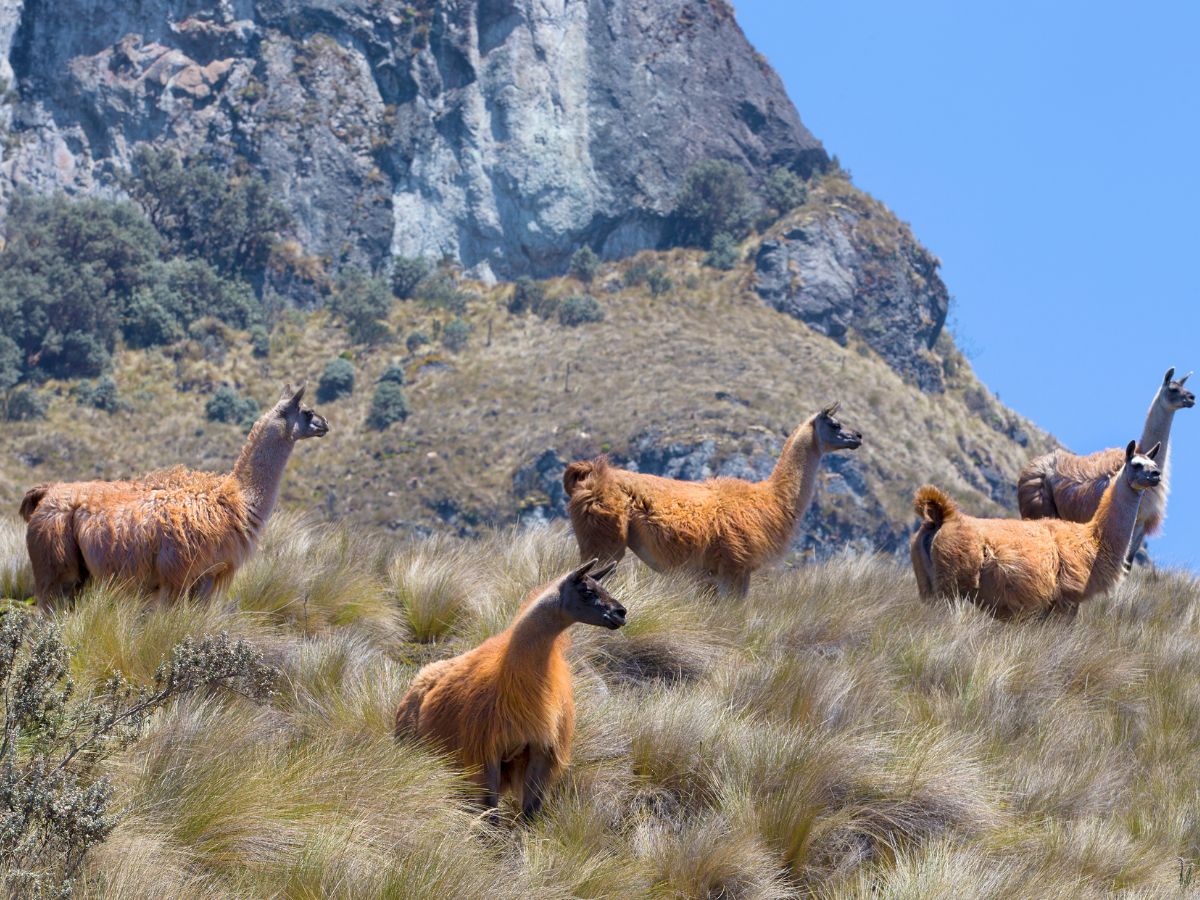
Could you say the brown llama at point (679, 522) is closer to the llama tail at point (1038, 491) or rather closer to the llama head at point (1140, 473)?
the llama head at point (1140, 473)

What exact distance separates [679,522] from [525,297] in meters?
87.2

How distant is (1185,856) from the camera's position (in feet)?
27.1

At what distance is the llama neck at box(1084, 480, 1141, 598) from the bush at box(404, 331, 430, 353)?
79.1m

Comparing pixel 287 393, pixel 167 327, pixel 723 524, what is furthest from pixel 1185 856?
pixel 167 327

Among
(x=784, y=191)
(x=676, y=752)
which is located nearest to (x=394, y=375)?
(x=784, y=191)

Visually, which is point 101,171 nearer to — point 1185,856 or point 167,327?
point 167,327

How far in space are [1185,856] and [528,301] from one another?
294ft

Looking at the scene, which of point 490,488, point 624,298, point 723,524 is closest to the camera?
point 723,524

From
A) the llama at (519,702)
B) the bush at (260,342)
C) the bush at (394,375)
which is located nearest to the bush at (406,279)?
the bush at (394,375)

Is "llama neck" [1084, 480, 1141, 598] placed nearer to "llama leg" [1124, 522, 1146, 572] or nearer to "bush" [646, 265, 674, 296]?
"llama leg" [1124, 522, 1146, 572]

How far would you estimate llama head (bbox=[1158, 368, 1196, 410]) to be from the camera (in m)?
14.7

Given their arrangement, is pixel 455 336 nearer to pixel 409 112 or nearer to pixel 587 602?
pixel 409 112

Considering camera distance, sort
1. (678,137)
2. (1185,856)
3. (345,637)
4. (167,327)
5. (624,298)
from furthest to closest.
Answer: (678,137) → (624,298) → (167,327) → (345,637) → (1185,856)

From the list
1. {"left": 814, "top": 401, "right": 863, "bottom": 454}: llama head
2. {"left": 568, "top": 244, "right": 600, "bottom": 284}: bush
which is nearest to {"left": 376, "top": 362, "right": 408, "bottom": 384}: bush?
{"left": 568, "top": 244, "right": 600, "bottom": 284}: bush
